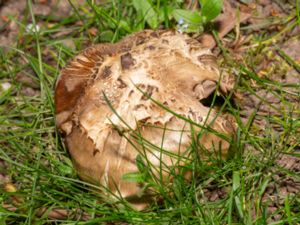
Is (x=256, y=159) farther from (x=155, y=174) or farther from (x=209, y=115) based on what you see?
(x=155, y=174)

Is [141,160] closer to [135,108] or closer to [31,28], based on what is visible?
[135,108]

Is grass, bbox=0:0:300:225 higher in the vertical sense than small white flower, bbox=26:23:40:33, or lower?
lower

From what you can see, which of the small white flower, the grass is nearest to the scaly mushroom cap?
the grass

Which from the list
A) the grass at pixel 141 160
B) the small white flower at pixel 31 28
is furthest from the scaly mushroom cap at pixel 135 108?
the small white flower at pixel 31 28

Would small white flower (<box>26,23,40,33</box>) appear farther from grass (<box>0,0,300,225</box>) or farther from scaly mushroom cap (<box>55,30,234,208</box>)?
scaly mushroom cap (<box>55,30,234,208</box>)

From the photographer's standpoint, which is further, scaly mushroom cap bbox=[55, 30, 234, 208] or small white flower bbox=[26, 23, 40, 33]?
small white flower bbox=[26, 23, 40, 33]

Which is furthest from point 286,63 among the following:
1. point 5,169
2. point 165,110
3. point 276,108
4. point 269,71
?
point 5,169

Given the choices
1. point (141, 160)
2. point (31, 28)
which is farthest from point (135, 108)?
point (31, 28)
